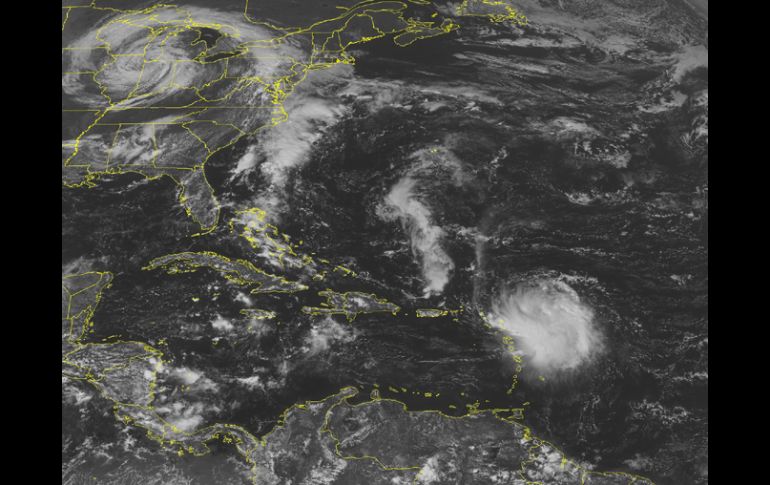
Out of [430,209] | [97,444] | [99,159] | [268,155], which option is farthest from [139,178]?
[430,209]

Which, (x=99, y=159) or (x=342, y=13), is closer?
(x=99, y=159)

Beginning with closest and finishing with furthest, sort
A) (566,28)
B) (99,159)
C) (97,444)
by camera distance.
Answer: (97,444)
(99,159)
(566,28)

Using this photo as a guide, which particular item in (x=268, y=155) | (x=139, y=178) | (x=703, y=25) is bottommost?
(x=139, y=178)

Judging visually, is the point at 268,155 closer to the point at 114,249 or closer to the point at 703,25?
the point at 114,249

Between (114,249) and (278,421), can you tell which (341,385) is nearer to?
(278,421)

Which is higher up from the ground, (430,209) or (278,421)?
(430,209)

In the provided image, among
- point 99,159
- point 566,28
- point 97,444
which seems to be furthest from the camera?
point 566,28

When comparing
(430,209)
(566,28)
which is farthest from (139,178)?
(566,28)
